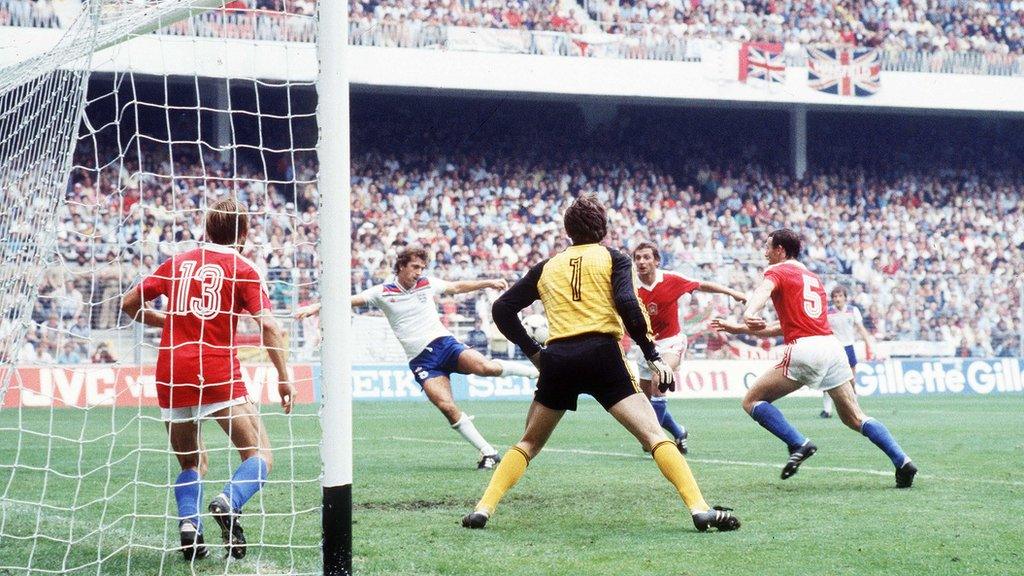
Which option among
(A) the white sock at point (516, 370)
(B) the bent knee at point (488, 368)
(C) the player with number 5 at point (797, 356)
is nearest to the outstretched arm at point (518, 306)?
(C) the player with number 5 at point (797, 356)

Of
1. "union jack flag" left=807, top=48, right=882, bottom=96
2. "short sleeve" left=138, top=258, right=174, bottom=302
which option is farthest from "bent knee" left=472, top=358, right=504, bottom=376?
"union jack flag" left=807, top=48, right=882, bottom=96

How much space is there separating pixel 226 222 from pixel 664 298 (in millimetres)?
7001

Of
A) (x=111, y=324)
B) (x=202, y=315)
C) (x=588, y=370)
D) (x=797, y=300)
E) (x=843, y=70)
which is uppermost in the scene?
(x=202, y=315)

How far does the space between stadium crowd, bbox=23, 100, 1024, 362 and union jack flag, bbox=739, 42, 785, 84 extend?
3.59 metres

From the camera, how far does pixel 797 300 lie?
9742 millimetres

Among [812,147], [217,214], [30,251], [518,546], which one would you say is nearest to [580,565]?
[518,546]

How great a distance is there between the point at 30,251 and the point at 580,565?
3.87m

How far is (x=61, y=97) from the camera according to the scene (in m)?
7.75

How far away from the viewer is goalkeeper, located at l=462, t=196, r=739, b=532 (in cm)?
701

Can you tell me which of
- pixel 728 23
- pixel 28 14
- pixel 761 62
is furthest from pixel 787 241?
pixel 728 23

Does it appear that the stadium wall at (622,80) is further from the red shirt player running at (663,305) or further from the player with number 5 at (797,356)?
the player with number 5 at (797,356)

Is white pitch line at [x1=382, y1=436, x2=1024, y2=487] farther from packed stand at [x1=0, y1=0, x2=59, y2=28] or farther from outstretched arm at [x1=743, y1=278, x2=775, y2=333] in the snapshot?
packed stand at [x1=0, y1=0, x2=59, y2=28]

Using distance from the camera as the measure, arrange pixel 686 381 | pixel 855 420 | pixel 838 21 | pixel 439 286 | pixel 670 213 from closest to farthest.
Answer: pixel 855 420 → pixel 439 286 → pixel 686 381 → pixel 670 213 → pixel 838 21

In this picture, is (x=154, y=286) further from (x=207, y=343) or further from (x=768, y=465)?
(x=768, y=465)
